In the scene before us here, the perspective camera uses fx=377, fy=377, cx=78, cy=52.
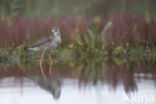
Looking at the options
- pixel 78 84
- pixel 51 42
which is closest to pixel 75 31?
pixel 51 42

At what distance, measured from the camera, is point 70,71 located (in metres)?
10.0

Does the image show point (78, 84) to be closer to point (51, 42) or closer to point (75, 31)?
point (51, 42)

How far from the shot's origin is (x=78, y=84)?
8016 mm

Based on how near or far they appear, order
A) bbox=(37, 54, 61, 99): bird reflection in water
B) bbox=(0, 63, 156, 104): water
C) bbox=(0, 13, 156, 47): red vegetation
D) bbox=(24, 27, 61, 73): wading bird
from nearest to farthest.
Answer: bbox=(0, 63, 156, 104): water, bbox=(37, 54, 61, 99): bird reflection in water, bbox=(24, 27, 61, 73): wading bird, bbox=(0, 13, 156, 47): red vegetation

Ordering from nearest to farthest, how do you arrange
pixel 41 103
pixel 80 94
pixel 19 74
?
pixel 41 103 < pixel 80 94 < pixel 19 74

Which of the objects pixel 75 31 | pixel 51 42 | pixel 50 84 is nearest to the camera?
pixel 50 84

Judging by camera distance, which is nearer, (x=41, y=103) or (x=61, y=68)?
(x=41, y=103)

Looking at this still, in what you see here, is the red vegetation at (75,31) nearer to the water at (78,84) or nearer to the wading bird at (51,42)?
the wading bird at (51,42)

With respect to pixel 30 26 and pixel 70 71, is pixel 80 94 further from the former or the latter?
pixel 30 26

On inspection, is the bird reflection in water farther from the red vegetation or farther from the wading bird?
the red vegetation

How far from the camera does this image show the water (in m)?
6.61

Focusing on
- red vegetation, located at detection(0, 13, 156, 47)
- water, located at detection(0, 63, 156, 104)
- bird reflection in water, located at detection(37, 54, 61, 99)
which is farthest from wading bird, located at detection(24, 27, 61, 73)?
red vegetation, located at detection(0, 13, 156, 47)

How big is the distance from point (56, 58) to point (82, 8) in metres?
9.30

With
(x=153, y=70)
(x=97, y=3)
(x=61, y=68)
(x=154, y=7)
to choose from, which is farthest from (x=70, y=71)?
(x=154, y=7)
